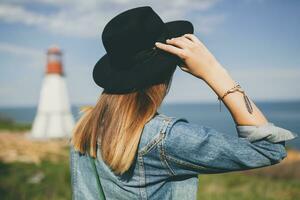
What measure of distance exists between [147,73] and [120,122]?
25 centimetres

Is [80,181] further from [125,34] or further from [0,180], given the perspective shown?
[0,180]

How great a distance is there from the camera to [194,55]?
5.90 ft

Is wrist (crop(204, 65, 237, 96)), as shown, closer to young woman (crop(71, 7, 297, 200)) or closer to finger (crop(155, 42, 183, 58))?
young woman (crop(71, 7, 297, 200))

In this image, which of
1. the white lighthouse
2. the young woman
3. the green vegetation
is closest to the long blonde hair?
the young woman

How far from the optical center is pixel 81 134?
2.01 m

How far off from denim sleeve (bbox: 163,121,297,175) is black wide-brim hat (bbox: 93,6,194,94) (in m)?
0.29

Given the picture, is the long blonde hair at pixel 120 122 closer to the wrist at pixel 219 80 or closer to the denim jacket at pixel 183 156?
the denim jacket at pixel 183 156

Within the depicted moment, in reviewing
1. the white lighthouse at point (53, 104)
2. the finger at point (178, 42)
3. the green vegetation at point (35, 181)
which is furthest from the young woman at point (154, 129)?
the white lighthouse at point (53, 104)

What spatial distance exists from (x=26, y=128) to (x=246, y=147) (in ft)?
83.9

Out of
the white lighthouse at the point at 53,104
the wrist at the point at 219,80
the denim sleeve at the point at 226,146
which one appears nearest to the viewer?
the denim sleeve at the point at 226,146

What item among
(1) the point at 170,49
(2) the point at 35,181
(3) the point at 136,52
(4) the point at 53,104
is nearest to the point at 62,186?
(2) the point at 35,181

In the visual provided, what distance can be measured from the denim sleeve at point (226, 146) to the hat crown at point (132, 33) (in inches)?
17.9

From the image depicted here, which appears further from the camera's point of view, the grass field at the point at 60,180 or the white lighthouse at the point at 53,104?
the white lighthouse at the point at 53,104

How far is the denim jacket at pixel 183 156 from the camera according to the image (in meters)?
1.65
